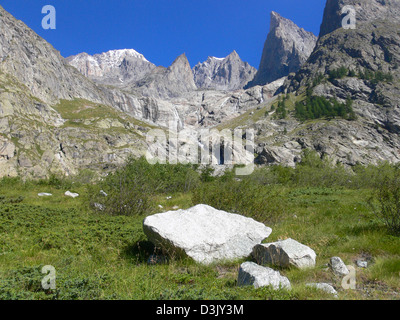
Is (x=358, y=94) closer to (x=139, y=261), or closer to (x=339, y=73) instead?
(x=339, y=73)

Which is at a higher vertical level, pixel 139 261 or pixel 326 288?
pixel 326 288

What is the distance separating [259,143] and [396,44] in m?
128

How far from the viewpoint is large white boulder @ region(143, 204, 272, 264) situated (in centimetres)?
649

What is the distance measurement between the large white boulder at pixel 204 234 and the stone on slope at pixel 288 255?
0.84 metres

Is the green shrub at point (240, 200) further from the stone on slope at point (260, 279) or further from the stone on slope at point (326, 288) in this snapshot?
the stone on slope at point (326, 288)

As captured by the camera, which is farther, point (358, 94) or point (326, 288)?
point (358, 94)

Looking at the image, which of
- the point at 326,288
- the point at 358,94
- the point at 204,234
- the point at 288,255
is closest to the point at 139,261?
the point at 204,234

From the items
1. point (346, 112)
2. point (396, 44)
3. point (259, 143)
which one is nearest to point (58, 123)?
point (259, 143)

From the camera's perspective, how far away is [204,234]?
699 centimetres

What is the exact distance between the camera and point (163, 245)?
6.58 meters

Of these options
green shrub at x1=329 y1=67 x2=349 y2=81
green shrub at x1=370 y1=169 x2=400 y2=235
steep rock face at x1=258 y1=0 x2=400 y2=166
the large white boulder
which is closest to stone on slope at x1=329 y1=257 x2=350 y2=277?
the large white boulder

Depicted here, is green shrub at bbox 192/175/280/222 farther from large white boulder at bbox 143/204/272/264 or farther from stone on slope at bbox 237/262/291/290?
stone on slope at bbox 237/262/291/290

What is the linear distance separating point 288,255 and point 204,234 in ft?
7.67

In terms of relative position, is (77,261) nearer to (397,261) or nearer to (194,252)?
(194,252)
